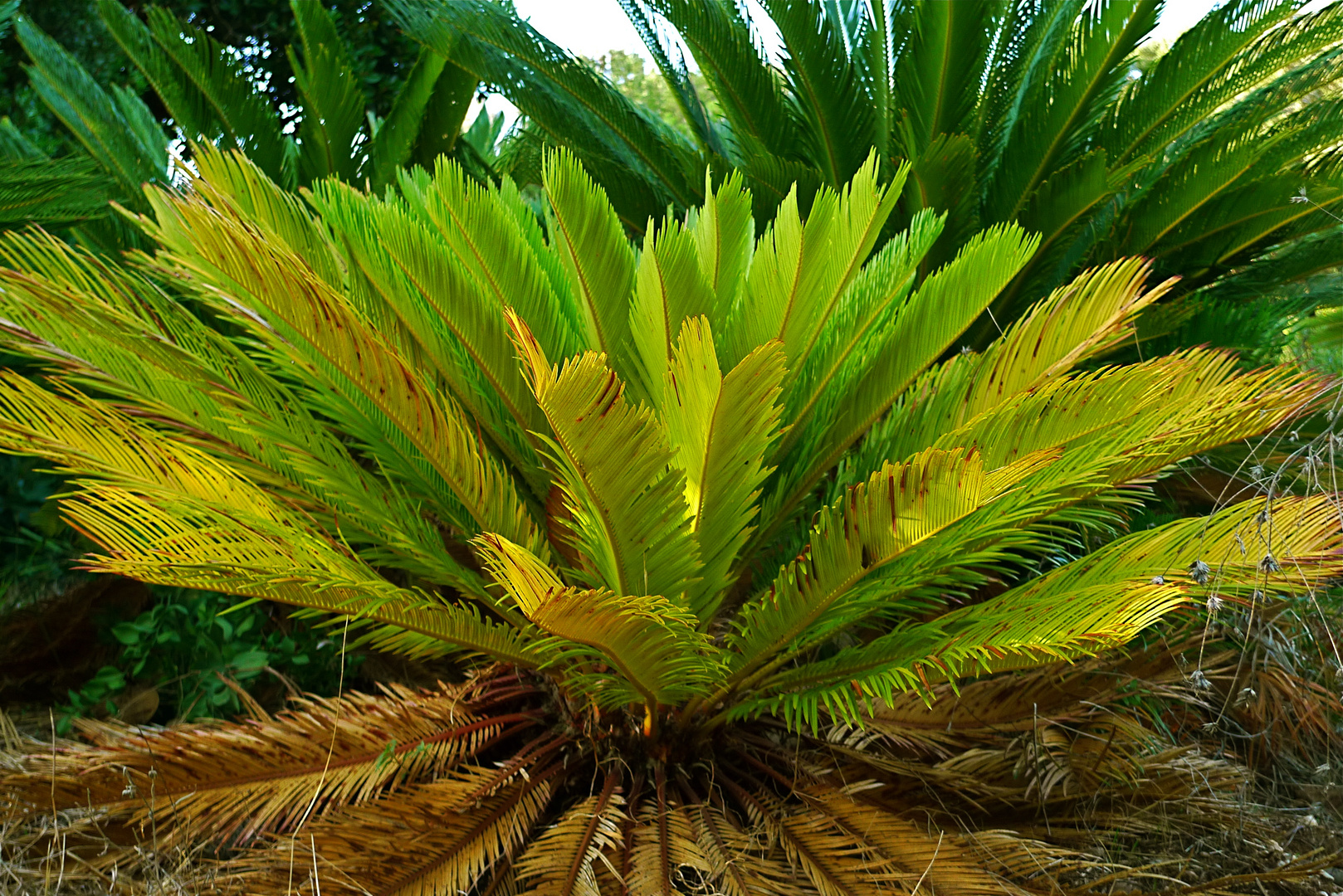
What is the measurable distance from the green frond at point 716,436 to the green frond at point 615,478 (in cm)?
8

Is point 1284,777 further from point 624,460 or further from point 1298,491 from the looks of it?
point 624,460

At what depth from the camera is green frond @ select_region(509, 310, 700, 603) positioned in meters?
1.57

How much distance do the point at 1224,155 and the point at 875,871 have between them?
8.75 ft

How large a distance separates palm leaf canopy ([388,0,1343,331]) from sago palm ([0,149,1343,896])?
3.63 feet

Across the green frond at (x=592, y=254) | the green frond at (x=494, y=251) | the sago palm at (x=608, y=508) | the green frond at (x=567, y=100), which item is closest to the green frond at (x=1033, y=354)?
the sago palm at (x=608, y=508)

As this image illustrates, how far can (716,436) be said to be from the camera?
1.77 metres

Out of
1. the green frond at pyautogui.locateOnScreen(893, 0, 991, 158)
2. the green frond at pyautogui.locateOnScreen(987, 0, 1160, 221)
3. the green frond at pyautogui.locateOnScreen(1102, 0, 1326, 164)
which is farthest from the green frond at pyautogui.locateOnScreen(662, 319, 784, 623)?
the green frond at pyautogui.locateOnScreen(1102, 0, 1326, 164)

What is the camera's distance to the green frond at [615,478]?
1.57 metres

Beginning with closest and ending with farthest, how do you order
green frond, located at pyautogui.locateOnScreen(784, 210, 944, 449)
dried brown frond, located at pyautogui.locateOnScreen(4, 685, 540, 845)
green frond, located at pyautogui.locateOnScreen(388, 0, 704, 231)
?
dried brown frond, located at pyautogui.locateOnScreen(4, 685, 540, 845), green frond, located at pyautogui.locateOnScreen(784, 210, 944, 449), green frond, located at pyautogui.locateOnScreen(388, 0, 704, 231)

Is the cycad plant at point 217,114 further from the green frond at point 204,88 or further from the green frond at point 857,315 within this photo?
the green frond at point 857,315

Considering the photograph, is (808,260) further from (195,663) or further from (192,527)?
(195,663)

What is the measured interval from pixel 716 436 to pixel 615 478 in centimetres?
20

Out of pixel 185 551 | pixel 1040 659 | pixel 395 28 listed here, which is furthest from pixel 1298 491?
pixel 395 28

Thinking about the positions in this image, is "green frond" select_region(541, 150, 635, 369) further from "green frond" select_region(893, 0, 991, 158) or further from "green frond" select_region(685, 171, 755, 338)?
"green frond" select_region(893, 0, 991, 158)
